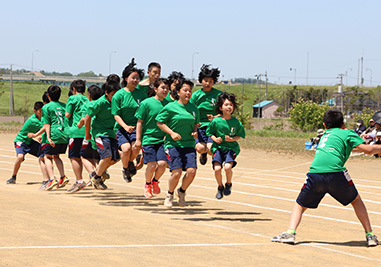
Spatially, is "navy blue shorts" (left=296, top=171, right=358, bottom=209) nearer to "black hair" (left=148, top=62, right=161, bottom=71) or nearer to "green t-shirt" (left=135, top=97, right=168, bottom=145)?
"green t-shirt" (left=135, top=97, right=168, bottom=145)

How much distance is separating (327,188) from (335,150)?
485mm

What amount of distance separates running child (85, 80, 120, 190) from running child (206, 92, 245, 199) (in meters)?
2.02

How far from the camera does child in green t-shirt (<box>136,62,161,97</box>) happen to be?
11844mm

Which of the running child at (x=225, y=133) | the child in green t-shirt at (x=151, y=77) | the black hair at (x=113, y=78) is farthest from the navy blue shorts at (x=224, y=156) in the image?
the black hair at (x=113, y=78)

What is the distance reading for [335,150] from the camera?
8.04 metres

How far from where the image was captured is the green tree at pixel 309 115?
61188 mm

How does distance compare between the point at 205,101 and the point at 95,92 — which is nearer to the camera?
the point at 205,101

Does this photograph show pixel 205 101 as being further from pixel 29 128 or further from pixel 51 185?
pixel 29 128

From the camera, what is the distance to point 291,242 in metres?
7.86

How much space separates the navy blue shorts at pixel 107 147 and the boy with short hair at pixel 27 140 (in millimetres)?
3563

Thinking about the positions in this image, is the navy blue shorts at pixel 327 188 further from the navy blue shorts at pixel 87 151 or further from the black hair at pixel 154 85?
the navy blue shorts at pixel 87 151

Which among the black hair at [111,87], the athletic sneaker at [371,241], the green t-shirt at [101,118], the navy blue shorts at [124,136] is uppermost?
the black hair at [111,87]

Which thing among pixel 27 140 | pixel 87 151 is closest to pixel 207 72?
pixel 87 151

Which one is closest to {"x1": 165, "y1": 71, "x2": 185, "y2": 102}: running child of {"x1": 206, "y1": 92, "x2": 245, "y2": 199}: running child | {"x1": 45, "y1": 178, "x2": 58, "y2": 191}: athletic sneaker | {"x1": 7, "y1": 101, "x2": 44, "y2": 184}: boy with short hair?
{"x1": 206, "y1": 92, "x2": 245, "y2": 199}: running child
